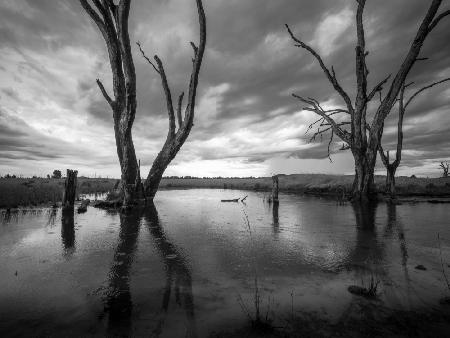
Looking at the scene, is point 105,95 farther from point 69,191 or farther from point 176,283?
point 176,283

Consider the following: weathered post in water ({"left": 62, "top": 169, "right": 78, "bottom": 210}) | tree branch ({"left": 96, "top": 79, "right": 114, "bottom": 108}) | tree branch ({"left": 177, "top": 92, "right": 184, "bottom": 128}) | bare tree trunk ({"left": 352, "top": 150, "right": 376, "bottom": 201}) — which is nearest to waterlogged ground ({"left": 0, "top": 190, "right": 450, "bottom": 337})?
weathered post in water ({"left": 62, "top": 169, "right": 78, "bottom": 210})

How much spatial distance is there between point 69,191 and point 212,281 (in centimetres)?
1072

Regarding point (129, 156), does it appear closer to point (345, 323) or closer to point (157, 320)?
point (157, 320)

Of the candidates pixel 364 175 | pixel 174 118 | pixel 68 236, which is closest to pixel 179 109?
pixel 174 118

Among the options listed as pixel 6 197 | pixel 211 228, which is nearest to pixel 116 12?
pixel 6 197

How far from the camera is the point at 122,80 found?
41.0ft

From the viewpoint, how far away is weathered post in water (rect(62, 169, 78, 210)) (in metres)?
11.7

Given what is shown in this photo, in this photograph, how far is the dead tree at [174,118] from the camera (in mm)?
13234

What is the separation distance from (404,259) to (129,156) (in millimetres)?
11308

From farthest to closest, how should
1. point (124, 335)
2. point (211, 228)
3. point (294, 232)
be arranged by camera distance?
point (211, 228) → point (294, 232) → point (124, 335)

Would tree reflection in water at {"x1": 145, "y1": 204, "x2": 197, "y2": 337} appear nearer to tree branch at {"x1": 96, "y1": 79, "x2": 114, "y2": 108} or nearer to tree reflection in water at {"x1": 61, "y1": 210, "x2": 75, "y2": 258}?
tree reflection in water at {"x1": 61, "y1": 210, "x2": 75, "y2": 258}

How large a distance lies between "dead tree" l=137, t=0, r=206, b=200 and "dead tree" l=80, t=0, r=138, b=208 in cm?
177

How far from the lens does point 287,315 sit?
262cm

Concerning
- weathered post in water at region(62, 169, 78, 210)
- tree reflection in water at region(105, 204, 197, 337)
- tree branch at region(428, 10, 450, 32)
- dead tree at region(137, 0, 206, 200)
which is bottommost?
tree reflection in water at region(105, 204, 197, 337)
